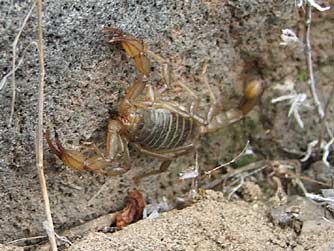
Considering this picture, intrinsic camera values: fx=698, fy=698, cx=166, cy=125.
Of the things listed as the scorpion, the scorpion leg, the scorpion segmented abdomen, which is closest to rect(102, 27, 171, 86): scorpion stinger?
the scorpion

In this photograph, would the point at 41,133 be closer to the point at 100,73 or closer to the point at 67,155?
the point at 67,155

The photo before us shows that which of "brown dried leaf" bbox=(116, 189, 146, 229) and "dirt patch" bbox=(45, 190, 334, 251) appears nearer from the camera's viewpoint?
"dirt patch" bbox=(45, 190, 334, 251)

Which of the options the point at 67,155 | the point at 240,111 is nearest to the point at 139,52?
the point at 67,155

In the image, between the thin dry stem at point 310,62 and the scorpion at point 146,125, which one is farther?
the thin dry stem at point 310,62

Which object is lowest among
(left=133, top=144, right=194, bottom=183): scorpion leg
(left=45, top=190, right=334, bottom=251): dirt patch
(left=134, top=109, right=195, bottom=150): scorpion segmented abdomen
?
(left=45, top=190, right=334, bottom=251): dirt patch

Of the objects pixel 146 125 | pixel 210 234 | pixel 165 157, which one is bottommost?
pixel 210 234

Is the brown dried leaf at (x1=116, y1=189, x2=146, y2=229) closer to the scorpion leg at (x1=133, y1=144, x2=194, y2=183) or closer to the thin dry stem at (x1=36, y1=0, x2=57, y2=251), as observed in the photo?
the scorpion leg at (x1=133, y1=144, x2=194, y2=183)

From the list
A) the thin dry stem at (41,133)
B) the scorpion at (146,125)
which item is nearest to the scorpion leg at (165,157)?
the scorpion at (146,125)

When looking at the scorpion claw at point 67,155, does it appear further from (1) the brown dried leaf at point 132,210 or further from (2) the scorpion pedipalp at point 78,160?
(1) the brown dried leaf at point 132,210
